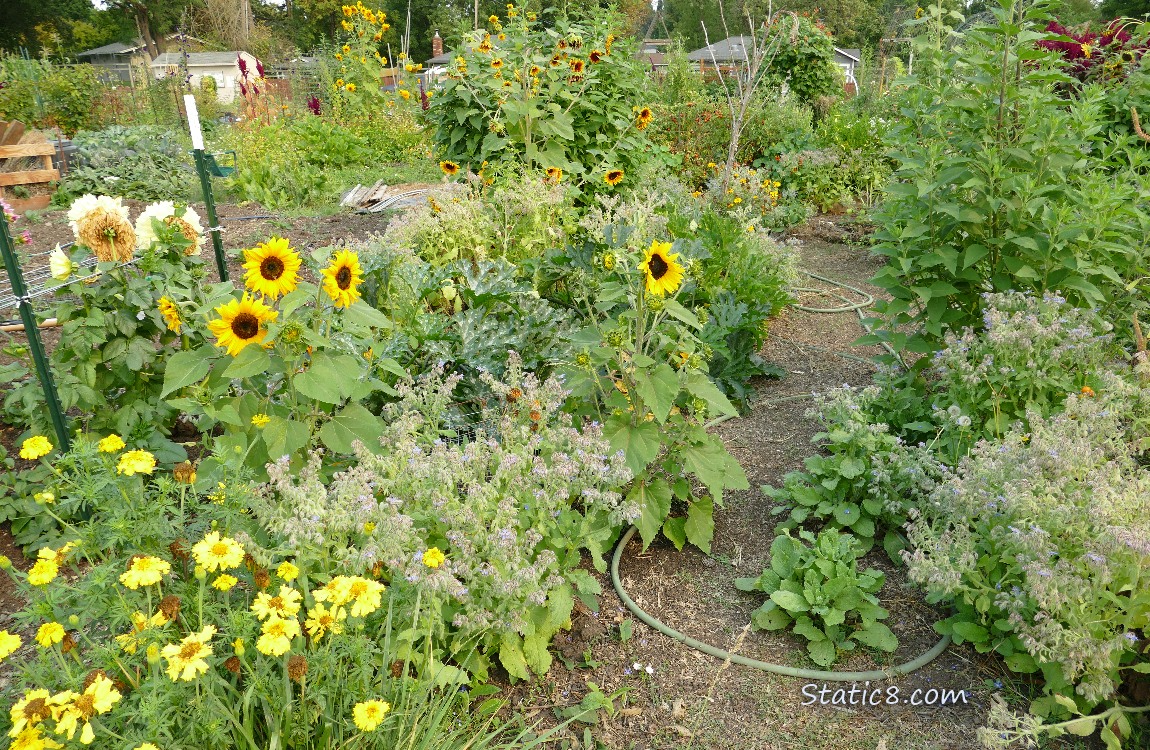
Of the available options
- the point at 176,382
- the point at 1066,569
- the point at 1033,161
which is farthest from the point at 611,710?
the point at 1033,161

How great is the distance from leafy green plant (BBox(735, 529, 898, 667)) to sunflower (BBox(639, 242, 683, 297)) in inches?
37.3

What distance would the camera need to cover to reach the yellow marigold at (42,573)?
1.45 m

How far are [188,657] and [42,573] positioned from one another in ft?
1.26

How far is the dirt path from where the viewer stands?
205 centimetres

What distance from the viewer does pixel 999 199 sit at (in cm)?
293

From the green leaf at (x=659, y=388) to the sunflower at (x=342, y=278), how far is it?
0.96 metres

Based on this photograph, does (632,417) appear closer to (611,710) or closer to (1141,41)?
(611,710)

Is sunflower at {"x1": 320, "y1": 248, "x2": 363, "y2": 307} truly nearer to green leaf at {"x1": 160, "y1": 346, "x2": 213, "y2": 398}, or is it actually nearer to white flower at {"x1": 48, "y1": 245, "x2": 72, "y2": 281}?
green leaf at {"x1": 160, "y1": 346, "x2": 213, "y2": 398}

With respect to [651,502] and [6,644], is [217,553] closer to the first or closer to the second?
[6,644]

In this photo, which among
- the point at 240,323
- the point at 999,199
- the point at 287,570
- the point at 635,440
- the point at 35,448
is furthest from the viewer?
the point at 999,199

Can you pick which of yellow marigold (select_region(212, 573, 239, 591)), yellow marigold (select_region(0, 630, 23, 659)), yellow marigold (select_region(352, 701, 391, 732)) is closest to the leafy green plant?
yellow marigold (select_region(352, 701, 391, 732))

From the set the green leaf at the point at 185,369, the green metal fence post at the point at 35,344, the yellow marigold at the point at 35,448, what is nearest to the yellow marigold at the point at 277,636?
the yellow marigold at the point at 35,448

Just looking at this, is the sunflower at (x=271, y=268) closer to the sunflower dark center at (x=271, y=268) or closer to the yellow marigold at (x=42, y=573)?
the sunflower dark center at (x=271, y=268)

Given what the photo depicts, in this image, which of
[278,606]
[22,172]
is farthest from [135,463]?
[22,172]
